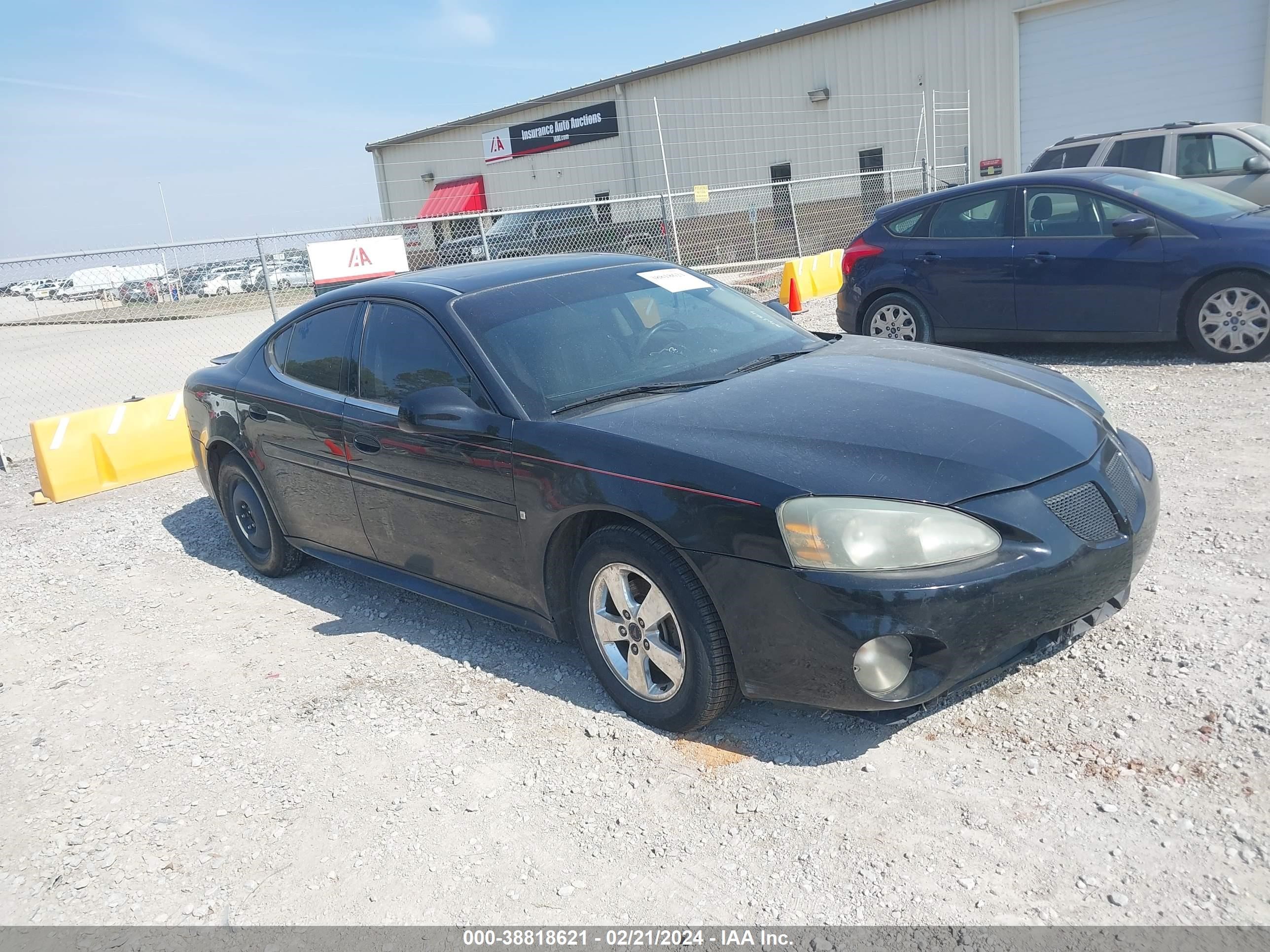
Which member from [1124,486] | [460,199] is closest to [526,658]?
[1124,486]

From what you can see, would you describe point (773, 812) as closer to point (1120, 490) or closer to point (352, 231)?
point (1120, 490)

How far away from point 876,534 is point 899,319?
6.07 m

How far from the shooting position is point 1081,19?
2016 cm

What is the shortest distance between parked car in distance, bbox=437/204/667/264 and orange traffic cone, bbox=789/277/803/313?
4.70 m

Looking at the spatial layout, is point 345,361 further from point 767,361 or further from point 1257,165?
point 1257,165

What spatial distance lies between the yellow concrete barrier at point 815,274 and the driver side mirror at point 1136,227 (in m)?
5.54

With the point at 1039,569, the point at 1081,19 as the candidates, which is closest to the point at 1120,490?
the point at 1039,569

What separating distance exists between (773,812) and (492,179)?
109 feet

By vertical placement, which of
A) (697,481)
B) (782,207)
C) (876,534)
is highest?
(782,207)

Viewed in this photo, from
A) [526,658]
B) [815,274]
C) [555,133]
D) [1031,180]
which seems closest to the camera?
[526,658]

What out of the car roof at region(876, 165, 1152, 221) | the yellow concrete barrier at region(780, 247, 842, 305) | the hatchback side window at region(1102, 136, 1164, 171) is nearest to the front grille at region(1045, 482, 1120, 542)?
the car roof at region(876, 165, 1152, 221)

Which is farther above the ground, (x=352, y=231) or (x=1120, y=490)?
(x=352, y=231)

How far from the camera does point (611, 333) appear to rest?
12.9 feet

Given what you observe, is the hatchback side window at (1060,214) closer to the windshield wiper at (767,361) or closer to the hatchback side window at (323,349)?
the windshield wiper at (767,361)
